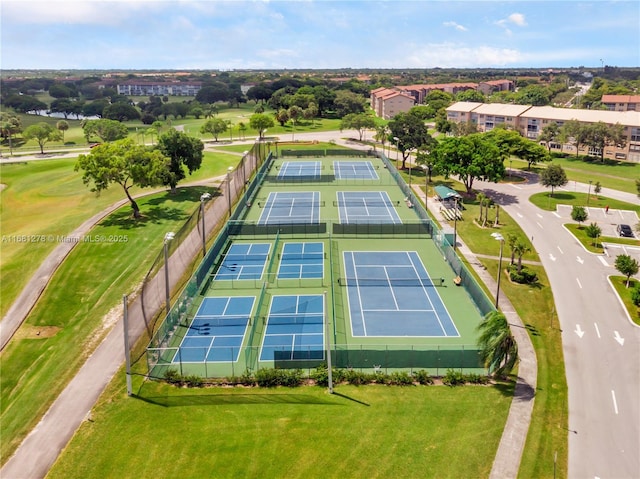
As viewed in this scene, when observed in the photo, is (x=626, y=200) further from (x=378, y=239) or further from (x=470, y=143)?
(x=378, y=239)

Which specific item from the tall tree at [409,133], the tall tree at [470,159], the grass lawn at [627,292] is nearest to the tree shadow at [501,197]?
the tall tree at [470,159]

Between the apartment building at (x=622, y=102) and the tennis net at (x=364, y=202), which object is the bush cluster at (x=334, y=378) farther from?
the apartment building at (x=622, y=102)

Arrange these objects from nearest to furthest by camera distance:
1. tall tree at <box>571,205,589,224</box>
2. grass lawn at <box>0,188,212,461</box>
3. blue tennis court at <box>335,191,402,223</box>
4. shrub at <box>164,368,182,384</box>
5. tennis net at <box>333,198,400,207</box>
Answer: grass lawn at <box>0,188,212,461</box>, shrub at <box>164,368,182,384</box>, tall tree at <box>571,205,589,224</box>, blue tennis court at <box>335,191,402,223</box>, tennis net at <box>333,198,400,207</box>

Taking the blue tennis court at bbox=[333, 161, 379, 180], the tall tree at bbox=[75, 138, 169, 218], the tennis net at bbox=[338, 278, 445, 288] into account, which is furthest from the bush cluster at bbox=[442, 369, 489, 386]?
the blue tennis court at bbox=[333, 161, 379, 180]

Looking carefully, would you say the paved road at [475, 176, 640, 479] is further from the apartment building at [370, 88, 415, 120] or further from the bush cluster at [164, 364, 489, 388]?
the apartment building at [370, 88, 415, 120]

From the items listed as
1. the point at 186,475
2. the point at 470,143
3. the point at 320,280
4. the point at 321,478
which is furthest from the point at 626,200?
the point at 186,475
